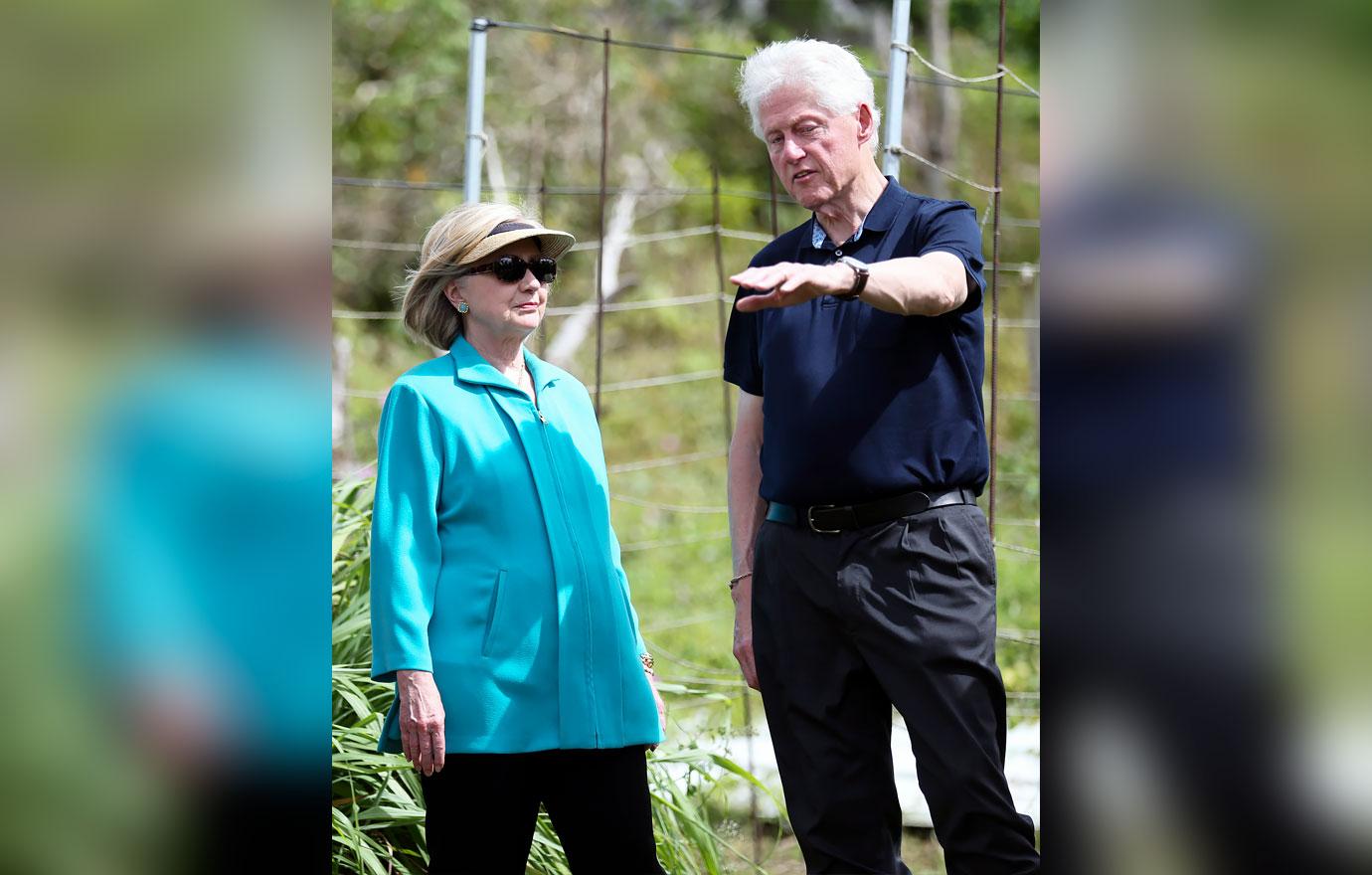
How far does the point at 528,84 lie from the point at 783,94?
8919 mm

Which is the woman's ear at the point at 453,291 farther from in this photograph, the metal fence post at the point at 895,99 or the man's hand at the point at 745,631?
the metal fence post at the point at 895,99

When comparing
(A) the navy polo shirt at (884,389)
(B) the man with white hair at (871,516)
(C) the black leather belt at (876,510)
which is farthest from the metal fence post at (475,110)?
(C) the black leather belt at (876,510)

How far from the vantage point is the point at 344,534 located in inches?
147

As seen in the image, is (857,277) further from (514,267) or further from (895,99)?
(895,99)

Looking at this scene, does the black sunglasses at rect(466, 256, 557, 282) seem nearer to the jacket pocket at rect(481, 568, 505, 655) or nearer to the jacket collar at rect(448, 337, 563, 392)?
the jacket collar at rect(448, 337, 563, 392)

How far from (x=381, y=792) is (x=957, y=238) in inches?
66.0

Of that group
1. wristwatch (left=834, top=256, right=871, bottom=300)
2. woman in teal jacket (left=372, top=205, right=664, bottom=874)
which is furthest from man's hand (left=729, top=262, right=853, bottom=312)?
woman in teal jacket (left=372, top=205, right=664, bottom=874)

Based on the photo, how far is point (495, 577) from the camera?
238 centimetres

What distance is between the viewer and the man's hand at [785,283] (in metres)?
1.92

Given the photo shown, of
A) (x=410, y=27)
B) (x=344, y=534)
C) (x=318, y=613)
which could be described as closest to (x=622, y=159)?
(x=410, y=27)

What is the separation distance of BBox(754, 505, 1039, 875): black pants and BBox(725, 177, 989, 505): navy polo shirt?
0.29 feet

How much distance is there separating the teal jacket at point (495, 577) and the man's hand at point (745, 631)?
31 cm

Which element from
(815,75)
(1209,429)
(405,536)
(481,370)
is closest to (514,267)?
(481,370)

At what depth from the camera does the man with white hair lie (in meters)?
2.39
